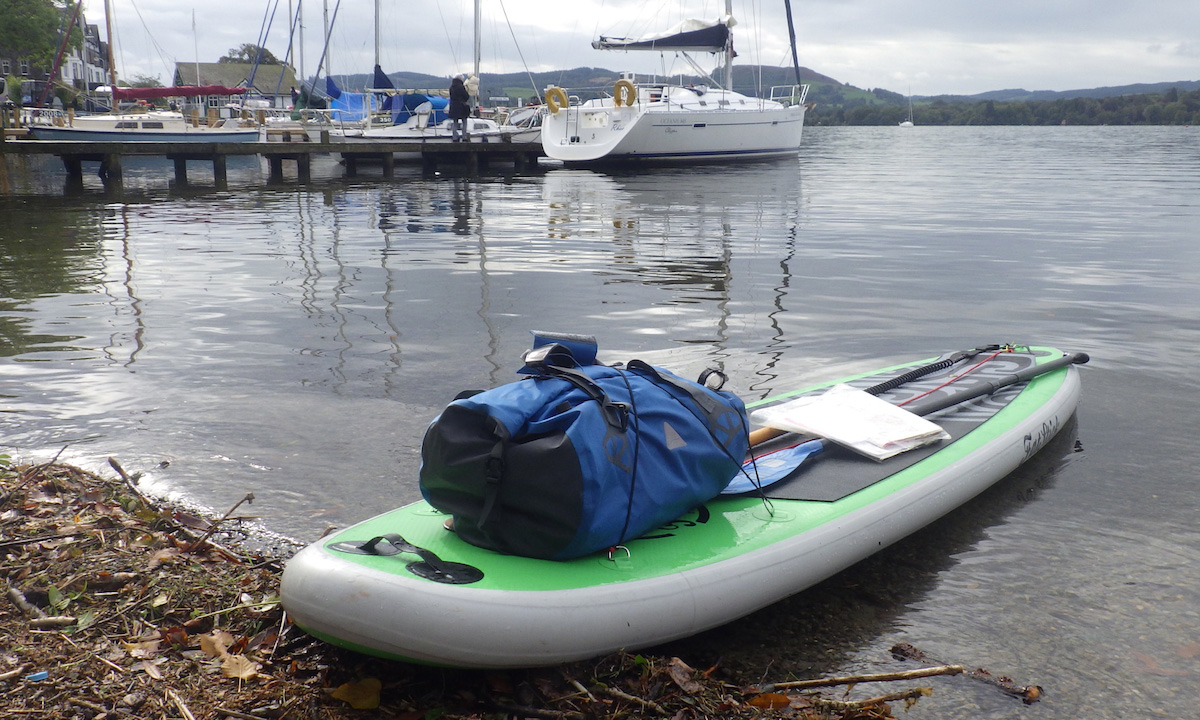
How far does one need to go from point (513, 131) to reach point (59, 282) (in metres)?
22.0

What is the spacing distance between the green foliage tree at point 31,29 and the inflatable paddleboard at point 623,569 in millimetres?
46970

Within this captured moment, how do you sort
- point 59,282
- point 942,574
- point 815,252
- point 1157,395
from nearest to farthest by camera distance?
point 942,574
point 1157,395
point 59,282
point 815,252

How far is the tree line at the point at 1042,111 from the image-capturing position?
8138cm

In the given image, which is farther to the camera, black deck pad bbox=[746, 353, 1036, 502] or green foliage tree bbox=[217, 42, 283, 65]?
green foliage tree bbox=[217, 42, 283, 65]

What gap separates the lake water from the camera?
2.89 metres

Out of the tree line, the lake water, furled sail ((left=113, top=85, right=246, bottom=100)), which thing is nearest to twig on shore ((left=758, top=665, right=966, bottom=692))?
the lake water

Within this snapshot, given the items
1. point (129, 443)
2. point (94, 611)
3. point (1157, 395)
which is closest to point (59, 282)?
point (129, 443)

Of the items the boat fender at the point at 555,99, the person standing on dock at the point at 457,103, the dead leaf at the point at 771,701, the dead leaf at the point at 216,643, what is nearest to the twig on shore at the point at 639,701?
the dead leaf at the point at 771,701

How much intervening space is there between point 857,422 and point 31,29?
162ft

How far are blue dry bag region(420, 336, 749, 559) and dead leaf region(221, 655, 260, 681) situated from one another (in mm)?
612

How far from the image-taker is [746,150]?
93.4 ft

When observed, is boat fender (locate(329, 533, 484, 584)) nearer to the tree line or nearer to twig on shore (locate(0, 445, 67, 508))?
twig on shore (locate(0, 445, 67, 508))

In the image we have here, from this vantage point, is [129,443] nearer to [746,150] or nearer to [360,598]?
[360,598]

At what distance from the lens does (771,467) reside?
3.38 meters
